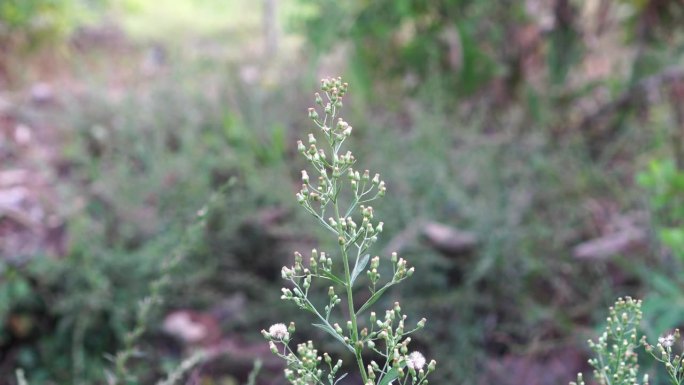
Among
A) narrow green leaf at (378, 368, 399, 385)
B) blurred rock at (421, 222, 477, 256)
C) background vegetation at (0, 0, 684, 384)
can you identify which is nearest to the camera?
narrow green leaf at (378, 368, 399, 385)

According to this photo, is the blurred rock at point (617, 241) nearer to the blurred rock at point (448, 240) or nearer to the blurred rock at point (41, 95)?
the blurred rock at point (448, 240)

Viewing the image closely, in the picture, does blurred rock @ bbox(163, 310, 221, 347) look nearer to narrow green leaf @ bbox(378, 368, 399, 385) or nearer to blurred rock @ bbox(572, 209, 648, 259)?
blurred rock @ bbox(572, 209, 648, 259)

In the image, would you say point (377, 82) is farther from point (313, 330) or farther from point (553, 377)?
point (553, 377)

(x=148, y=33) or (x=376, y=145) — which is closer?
(x=376, y=145)

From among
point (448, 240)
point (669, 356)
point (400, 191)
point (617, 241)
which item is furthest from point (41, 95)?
point (669, 356)

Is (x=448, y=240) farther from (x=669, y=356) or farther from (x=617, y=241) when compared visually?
(x=669, y=356)

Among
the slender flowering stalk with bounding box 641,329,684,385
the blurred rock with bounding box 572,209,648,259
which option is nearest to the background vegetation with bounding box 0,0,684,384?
the blurred rock with bounding box 572,209,648,259

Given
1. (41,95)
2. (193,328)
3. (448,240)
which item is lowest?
(193,328)

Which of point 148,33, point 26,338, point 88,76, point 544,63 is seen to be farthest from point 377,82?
point 148,33
